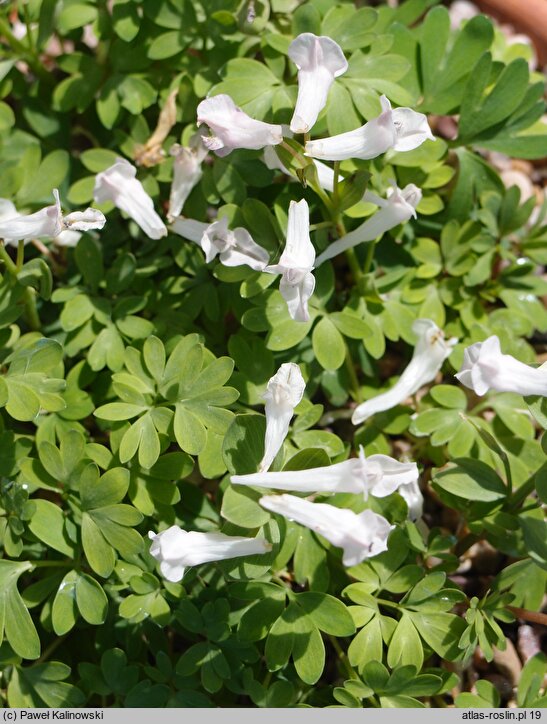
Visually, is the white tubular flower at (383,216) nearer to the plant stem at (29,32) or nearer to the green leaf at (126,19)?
the green leaf at (126,19)

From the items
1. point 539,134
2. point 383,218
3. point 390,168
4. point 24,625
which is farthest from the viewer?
point 539,134

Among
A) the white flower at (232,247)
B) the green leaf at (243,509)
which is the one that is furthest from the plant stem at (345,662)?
the white flower at (232,247)

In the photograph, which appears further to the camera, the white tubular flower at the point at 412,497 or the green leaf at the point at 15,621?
the white tubular flower at the point at 412,497

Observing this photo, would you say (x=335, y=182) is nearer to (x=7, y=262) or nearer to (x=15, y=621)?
(x=7, y=262)

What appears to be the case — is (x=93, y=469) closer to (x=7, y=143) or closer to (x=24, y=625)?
(x=24, y=625)

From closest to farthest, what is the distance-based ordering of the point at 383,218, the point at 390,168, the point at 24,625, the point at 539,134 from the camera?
the point at 24,625 → the point at 383,218 → the point at 390,168 → the point at 539,134

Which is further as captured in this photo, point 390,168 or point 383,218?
point 390,168
